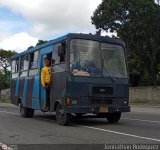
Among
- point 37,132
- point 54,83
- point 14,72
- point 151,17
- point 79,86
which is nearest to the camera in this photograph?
point 37,132

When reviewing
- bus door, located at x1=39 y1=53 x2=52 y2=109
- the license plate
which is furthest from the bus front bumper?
bus door, located at x1=39 y1=53 x2=52 y2=109

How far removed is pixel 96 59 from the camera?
16312mm

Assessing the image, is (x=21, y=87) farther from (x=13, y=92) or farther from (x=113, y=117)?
(x=113, y=117)

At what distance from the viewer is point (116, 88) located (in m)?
16.4

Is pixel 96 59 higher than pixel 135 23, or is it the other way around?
pixel 135 23

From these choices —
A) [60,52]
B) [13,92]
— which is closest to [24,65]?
[13,92]

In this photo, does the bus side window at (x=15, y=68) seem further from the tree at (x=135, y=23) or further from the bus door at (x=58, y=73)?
the tree at (x=135, y=23)

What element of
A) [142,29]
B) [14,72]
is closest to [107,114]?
[14,72]

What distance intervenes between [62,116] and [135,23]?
91.8 feet

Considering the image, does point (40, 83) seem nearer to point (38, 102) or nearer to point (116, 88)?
point (38, 102)

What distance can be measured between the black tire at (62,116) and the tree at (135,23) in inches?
1079

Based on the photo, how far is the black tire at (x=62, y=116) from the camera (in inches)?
629

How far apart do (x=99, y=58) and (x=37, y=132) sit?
3.73m

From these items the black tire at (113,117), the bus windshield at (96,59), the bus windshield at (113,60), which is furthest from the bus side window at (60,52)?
the black tire at (113,117)
